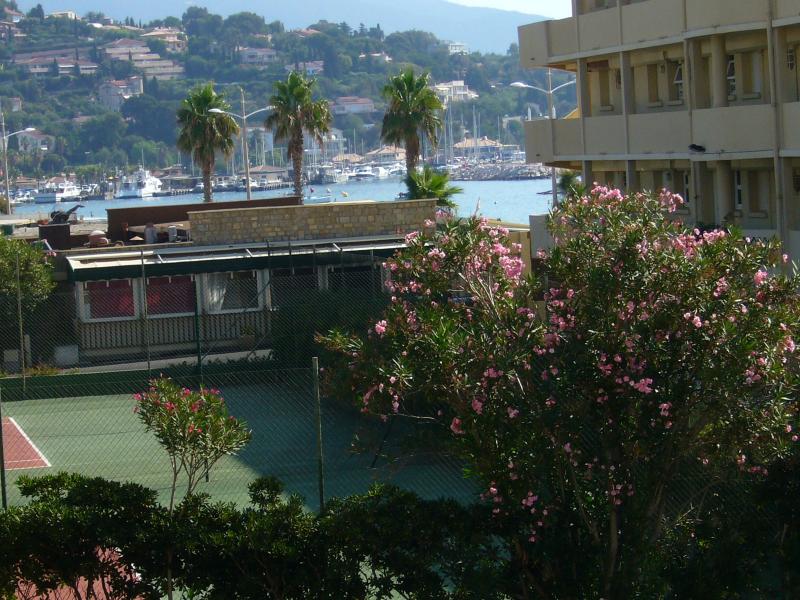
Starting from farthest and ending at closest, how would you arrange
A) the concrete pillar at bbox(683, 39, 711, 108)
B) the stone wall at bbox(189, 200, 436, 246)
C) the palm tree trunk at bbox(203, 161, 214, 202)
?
the palm tree trunk at bbox(203, 161, 214, 202) → the stone wall at bbox(189, 200, 436, 246) → the concrete pillar at bbox(683, 39, 711, 108)

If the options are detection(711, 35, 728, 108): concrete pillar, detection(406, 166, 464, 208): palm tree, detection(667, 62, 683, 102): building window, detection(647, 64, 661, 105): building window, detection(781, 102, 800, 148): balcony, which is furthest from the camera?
detection(406, 166, 464, 208): palm tree

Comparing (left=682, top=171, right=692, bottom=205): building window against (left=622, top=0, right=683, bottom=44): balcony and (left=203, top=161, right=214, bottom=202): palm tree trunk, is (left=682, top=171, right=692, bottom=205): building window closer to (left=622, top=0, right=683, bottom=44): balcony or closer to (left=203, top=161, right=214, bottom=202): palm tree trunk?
(left=622, top=0, right=683, bottom=44): balcony

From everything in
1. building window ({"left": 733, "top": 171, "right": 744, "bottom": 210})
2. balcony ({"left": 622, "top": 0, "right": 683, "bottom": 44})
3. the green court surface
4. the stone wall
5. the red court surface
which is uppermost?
balcony ({"left": 622, "top": 0, "right": 683, "bottom": 44})

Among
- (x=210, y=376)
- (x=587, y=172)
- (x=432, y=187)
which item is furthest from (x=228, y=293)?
(x=432, y=187)

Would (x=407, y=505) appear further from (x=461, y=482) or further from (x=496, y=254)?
(x=461, y=482)

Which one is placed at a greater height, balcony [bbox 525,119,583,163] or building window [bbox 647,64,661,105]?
building window [bbox 647,64,661,105]

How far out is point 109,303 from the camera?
1271 inches

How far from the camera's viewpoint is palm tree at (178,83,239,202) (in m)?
65.8

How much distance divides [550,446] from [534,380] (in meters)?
0.56

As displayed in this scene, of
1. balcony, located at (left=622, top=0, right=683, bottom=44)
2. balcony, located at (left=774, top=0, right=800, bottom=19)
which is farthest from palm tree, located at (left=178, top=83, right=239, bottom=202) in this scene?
balcony, located at (left=774, top=0, right=800, bottom=19)

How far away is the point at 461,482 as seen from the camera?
655 inches

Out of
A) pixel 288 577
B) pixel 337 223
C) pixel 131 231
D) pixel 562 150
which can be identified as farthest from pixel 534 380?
pixel 131 231

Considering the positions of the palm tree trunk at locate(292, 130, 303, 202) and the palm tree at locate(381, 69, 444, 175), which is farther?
the palm tree trunk at locate(292, 130, 303, 202)

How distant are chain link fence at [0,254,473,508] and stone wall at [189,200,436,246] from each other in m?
2.23
